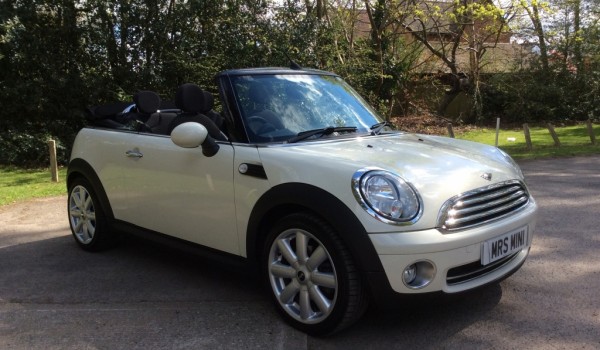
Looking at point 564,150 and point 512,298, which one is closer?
point 512,298

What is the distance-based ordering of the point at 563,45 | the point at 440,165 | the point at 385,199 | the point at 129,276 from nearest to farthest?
the point at 385,199 < the point at 440,165 < the point at 129,276 < the point at 563,45

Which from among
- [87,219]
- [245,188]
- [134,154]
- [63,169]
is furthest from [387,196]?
[63,169]

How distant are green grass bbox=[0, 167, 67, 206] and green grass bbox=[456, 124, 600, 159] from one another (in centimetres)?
1010

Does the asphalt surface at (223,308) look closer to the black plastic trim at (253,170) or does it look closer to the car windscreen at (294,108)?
the black plastic trim at (253,170)

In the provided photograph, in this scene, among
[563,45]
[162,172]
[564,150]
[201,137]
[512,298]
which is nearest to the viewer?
[201,137]

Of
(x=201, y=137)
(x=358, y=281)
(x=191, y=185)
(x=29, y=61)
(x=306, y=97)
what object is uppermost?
(x=29, y=61)

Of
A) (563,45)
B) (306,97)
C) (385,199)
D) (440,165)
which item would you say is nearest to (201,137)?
(306,97)

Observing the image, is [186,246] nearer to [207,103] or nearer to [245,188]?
[245,188]

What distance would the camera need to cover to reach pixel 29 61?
1385cm

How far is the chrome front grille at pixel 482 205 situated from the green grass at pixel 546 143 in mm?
9430

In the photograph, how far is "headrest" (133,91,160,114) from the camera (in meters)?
5.26

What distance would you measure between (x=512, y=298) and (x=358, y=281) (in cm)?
147

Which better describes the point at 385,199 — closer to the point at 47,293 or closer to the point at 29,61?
the point at 47,293

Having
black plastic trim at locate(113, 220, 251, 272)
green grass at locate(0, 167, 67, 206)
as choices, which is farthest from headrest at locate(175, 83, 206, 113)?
green grass at locate(0, 167, 67, 206)
